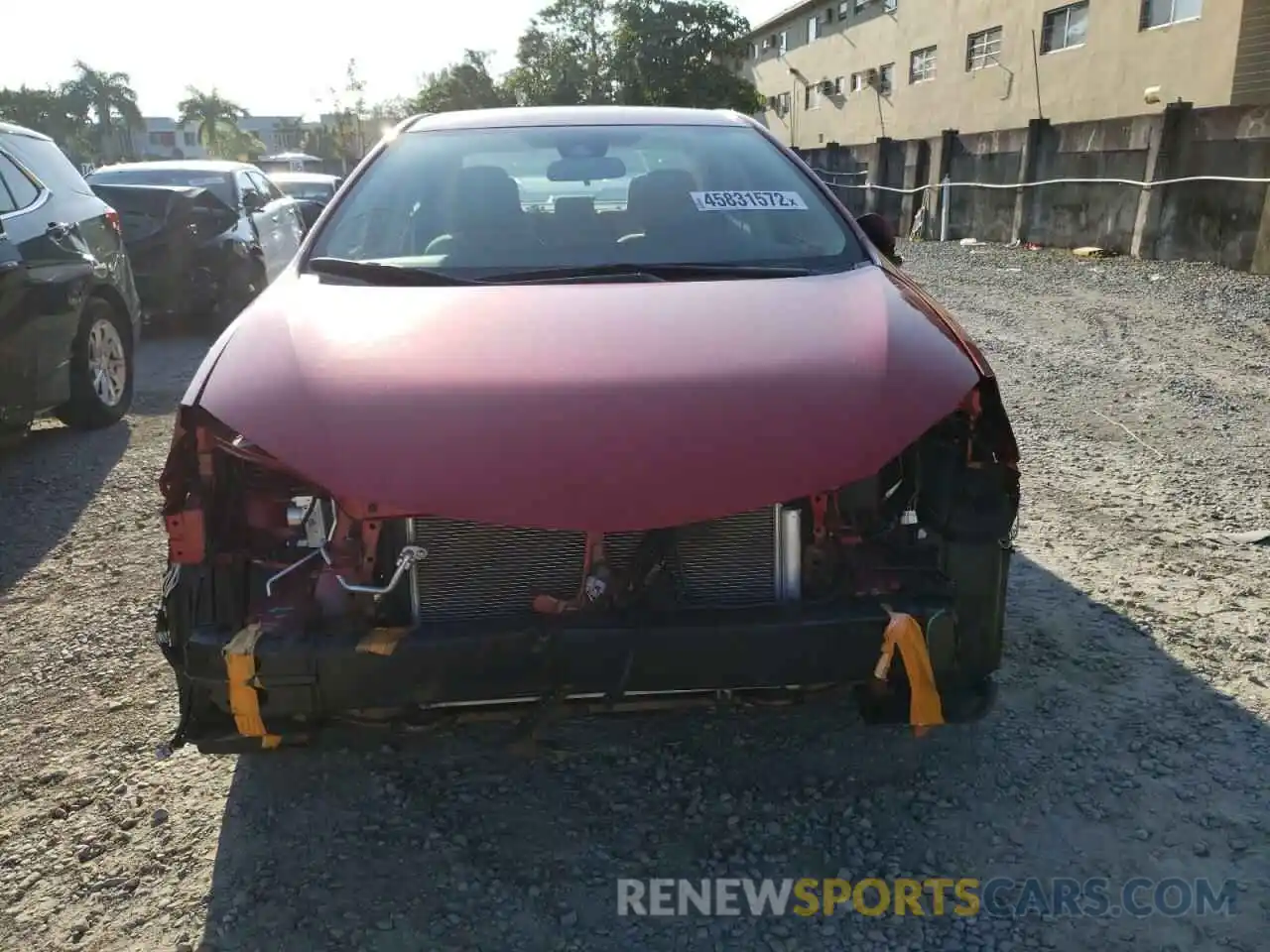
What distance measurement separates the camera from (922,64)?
30.4m

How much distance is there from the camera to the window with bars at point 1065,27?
22438 mm

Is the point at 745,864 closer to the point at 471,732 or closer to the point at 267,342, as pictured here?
the point at 471,732

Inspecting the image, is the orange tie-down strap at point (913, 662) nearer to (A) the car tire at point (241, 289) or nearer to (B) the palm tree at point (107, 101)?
(A) the car tire at point (241, 289)

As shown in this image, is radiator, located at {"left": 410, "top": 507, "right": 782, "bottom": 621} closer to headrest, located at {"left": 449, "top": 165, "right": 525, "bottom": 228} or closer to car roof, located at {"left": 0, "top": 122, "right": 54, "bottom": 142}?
headrest, located at {"left": 449, "top": 165, "right": 525, "bottom": 228}

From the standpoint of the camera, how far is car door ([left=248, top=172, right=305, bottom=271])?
33.3 feet

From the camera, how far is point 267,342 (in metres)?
2.36

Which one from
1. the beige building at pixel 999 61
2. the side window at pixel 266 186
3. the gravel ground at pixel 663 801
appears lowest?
the gravel ground at pixel 663 801

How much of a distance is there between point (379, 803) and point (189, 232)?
7159 mm

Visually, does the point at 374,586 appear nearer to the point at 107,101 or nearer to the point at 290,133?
the point at 107,101

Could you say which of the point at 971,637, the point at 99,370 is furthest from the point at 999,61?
the point at 971,637

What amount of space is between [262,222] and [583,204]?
24.2ft

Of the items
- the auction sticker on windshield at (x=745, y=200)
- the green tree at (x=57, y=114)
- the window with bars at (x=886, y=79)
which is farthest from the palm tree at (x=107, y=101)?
the auction sticker on windshield at (x=745, y=200)

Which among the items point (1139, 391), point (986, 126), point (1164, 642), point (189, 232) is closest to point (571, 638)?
point (1164, 642)

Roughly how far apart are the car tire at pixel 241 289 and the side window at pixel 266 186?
6.28 feet
